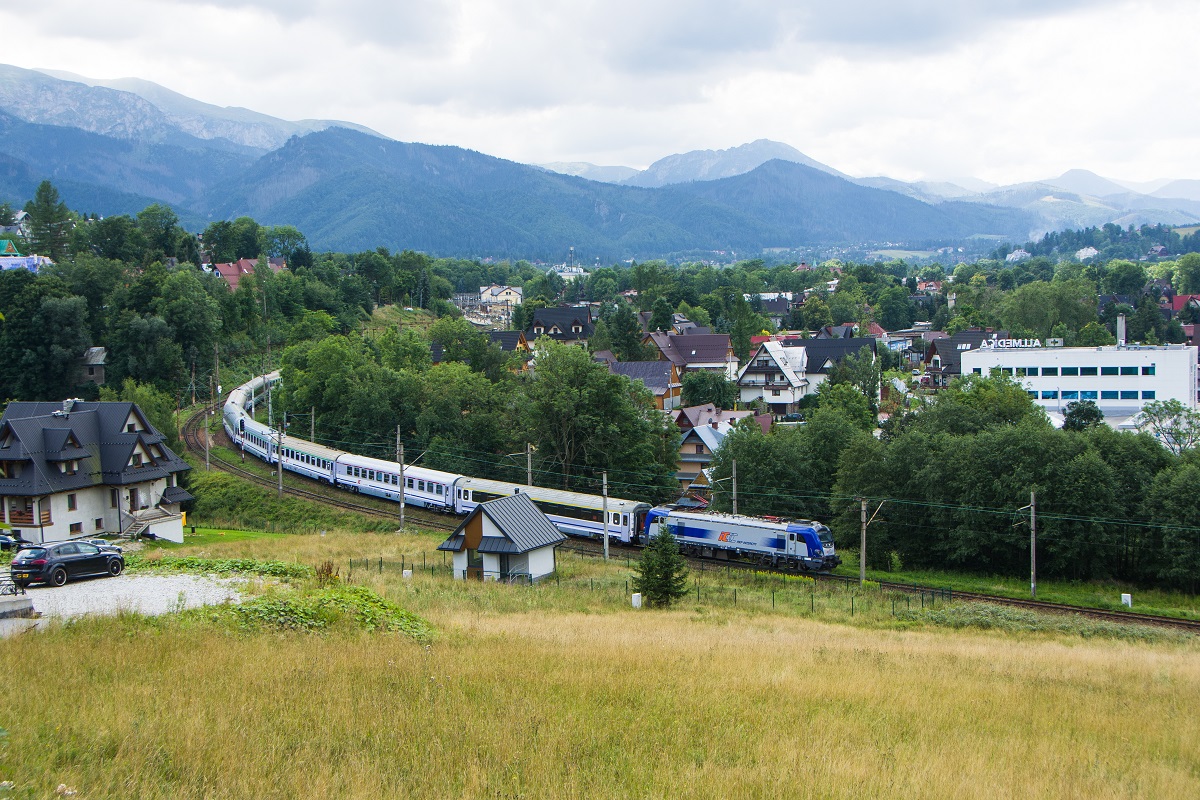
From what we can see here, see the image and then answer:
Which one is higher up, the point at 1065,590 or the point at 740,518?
the point at 740,518

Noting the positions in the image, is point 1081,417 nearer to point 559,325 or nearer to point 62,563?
point 62,563

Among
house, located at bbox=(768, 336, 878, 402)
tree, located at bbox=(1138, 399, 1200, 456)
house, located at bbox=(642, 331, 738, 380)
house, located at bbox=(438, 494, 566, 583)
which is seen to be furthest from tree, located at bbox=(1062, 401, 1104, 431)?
house, located at bbox=(642, 331, 738, 380)

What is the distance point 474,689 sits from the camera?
1194 cm

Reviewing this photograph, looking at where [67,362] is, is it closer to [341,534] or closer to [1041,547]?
[341,534]

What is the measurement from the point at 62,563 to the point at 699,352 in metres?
81.7

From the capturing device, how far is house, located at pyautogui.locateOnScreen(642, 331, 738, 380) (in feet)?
316

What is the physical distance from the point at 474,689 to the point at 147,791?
469 cm

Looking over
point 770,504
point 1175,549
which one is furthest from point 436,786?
point 770,504

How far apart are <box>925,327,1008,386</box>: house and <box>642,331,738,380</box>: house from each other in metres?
23.1

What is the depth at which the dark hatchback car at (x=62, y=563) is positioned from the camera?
2061 centimetres

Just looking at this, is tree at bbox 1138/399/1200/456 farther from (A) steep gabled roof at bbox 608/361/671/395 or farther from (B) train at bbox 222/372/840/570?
(A) steep gabled roof at bbox 608/361/671/395

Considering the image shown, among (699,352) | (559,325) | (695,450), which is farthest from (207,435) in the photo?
(559,325)

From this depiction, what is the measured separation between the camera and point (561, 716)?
1094 centimetres

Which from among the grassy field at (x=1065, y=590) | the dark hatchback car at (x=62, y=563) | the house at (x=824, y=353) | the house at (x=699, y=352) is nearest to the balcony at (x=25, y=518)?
the dark hatchback car at (x=62, y=563)
